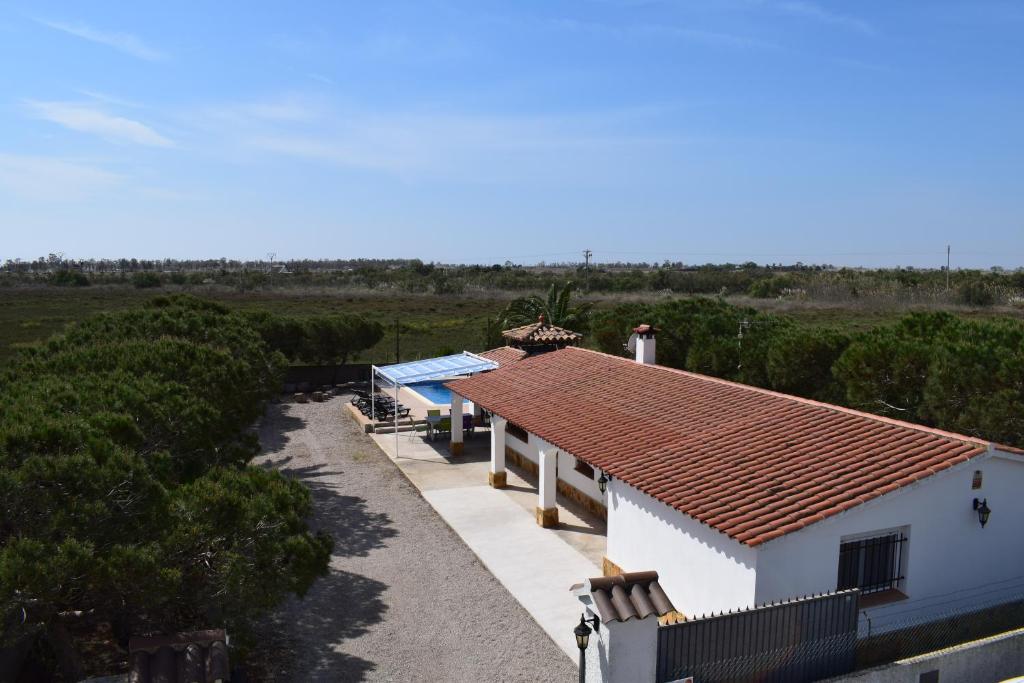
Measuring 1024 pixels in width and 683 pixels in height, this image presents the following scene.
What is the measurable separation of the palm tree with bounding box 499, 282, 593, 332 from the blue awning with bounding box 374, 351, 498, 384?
26.7 ft

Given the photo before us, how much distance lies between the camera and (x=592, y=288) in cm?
9912

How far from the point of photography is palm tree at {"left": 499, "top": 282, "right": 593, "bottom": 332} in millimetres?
33812

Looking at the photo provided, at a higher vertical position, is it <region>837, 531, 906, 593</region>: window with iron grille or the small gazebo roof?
the small gazebo roof

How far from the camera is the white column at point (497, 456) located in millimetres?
19278

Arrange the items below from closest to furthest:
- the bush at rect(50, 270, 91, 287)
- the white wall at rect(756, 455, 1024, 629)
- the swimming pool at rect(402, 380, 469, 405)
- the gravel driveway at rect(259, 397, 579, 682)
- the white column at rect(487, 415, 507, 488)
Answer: the white wall at rect(756, 455, 1024, 629), the gravel driveway at rect(259, 397, 579, 682), the white column at rect(487, 415, 507, 488), the swimming pool at rect(402, 380, 469, 405), the bush at rect(50, 270, 91, 287)

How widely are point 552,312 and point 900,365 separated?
59.6ft

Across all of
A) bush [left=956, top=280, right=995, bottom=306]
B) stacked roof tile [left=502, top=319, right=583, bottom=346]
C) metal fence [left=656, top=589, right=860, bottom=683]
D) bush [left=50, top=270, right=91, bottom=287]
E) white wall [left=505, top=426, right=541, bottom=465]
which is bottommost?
white wall [left=505, top=426, right=541, bottom=465]

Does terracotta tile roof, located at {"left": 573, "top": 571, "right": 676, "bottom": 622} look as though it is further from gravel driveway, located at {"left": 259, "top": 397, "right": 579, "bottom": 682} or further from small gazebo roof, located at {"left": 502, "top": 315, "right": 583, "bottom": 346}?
small gazebo roof, located at {"left": 502, "top": 315, "right": 583, "bottom": 346}

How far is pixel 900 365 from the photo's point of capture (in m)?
17.0

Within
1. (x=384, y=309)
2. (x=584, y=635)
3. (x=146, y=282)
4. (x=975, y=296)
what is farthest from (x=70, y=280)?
(x=584, y=635)

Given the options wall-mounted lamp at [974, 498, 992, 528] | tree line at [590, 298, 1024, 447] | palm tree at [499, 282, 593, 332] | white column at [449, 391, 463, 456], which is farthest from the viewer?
palm tree at [499, 282, 593, 332]

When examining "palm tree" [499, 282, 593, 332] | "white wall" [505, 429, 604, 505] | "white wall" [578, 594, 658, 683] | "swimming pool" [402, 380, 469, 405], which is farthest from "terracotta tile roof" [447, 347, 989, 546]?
"palm tree" [499, 282, 593, 332]

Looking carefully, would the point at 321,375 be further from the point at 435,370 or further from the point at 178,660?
the point at 178,660

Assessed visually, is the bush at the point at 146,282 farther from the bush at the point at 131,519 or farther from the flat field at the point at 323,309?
the bush at the point at 131,519
